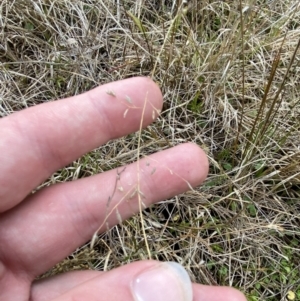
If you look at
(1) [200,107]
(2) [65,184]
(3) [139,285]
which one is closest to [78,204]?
(2) [65,184]

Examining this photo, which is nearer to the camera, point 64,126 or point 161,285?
point 161,285

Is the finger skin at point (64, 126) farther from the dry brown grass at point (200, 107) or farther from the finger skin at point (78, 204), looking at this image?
the dry brown grass at point (200, 107)

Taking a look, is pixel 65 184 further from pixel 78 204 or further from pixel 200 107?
pixel 200 107

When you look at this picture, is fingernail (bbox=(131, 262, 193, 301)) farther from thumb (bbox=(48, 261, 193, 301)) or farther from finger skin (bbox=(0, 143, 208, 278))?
finger skin (bbox=(0, 143, 208, 278))

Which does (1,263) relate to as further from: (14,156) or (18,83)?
(18,83)

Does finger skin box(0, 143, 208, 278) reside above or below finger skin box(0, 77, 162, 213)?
below

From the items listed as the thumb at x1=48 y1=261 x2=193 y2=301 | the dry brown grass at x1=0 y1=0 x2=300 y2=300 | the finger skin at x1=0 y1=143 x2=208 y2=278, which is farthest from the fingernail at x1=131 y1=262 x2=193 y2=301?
the dry brown grass at x1=0 y1=0 x2=300 y2=300

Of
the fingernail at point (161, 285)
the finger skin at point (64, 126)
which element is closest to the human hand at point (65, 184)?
the finger skin at point (64, 126)
